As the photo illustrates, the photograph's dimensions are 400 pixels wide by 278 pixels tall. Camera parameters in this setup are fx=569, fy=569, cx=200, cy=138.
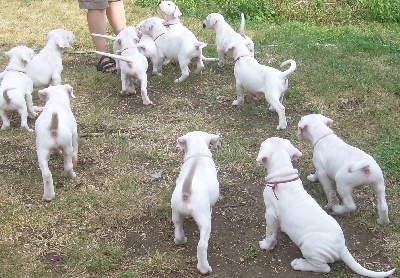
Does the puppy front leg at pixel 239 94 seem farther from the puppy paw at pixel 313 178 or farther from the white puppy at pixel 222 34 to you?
the puppy paw at pixel 313 178

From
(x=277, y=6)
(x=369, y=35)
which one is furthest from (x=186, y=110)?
(x=277, y=6)

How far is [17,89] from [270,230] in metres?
3.03

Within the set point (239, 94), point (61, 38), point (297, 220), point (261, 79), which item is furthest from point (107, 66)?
point (297, 220)

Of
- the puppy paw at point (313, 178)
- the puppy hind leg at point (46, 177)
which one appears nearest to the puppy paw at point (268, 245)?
the puppy paw at point (313, 178)

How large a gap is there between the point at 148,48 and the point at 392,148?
3049 mm

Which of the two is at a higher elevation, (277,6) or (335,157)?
(335,157)

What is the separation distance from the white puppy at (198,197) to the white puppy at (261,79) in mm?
1611

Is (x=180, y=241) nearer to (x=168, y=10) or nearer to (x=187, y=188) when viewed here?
(x=187, y=188)

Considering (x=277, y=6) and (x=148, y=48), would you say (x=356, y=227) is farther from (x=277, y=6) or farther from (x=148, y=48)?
(x=277, y=6)

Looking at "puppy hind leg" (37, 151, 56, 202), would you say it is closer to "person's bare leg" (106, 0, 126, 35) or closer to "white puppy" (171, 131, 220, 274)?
"white puppy" (171, 131, 220, 274)

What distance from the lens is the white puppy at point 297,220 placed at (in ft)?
12.0

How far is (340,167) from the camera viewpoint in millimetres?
4215

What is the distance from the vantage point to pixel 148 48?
6777mm

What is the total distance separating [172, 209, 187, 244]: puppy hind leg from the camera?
3872 mm
